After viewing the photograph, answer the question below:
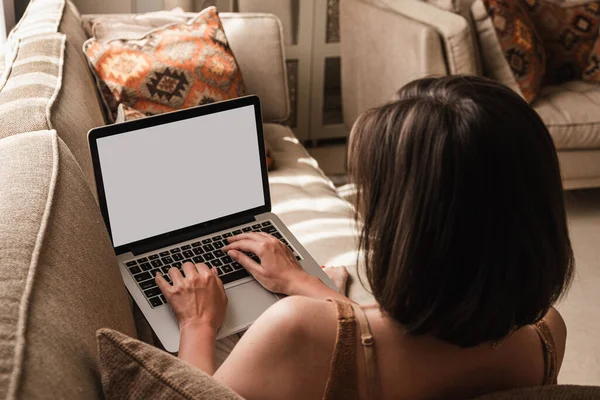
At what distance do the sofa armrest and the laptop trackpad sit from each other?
1.22m

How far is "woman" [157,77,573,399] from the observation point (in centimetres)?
71

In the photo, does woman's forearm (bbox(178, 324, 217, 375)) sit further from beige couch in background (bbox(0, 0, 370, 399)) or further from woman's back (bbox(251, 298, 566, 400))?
woman's back (bbox(251, 298, 566, 400))

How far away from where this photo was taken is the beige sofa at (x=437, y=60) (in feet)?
7.78

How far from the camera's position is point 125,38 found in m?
1.94

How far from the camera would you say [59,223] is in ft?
2.92

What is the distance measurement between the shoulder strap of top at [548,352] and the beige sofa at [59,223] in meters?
0.11

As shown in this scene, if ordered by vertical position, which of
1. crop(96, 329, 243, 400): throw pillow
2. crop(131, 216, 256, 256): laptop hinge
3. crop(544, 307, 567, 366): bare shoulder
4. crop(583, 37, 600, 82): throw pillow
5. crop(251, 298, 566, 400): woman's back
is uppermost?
crop(96, 329, 243, 400): throw pillow

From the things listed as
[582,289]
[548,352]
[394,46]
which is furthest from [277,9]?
[548,352]

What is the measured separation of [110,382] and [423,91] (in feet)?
1.47

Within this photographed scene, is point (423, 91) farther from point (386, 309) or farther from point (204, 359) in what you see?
point (204, 359)

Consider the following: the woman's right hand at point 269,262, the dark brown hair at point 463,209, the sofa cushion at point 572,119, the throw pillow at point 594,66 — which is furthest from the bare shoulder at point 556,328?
the throw pillow at point 594,66

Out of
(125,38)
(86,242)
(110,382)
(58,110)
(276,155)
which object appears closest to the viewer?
(110,382)

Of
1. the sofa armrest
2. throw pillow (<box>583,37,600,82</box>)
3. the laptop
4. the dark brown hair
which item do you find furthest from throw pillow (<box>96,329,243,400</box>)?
throw pillow (<box>583,37,600,82</box>)

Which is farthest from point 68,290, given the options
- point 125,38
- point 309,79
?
point 309,79
